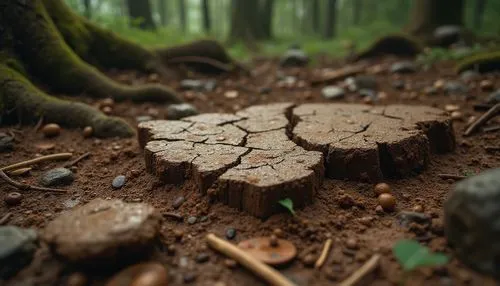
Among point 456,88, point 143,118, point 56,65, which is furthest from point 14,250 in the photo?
point 456,88

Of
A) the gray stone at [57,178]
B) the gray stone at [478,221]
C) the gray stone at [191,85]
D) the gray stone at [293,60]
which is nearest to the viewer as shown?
the gray stone at [478,221]

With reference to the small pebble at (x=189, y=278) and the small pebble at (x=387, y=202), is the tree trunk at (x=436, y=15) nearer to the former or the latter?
the small pebble at (x=387, y=202)

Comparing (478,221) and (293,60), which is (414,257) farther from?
(293,60)

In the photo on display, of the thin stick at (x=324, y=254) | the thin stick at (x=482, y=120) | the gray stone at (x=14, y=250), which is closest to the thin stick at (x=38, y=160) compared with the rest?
the gray stone at (x=14, y=250)

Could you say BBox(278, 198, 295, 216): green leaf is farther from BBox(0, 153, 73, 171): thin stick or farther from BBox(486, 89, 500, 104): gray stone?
BBox(486, 89, 500, 104): gray stone

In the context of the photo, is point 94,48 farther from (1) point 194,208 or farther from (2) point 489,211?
(2) point 489,211

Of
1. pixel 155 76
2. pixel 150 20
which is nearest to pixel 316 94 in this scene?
pixel 155 76

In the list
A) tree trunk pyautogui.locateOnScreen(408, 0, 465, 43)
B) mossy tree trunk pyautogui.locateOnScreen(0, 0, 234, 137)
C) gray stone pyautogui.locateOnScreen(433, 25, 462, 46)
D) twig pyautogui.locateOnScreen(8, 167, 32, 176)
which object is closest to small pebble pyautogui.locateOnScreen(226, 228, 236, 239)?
twig pyautogui.locateOnScreen(8, 167, 32, 176)
